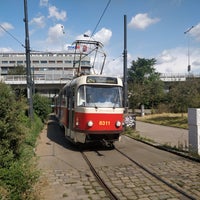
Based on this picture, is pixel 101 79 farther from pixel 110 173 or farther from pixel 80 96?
pixel 110 173

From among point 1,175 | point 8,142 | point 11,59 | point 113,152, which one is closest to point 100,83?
point 113,152

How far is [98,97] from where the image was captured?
11.5m

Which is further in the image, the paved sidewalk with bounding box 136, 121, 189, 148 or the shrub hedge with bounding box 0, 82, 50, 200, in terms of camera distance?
the paved sidewalk with bounding box 136, 121, 189, 148

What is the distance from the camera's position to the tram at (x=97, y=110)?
438 inches

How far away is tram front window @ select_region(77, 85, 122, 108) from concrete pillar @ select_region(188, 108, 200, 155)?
294 centimetres

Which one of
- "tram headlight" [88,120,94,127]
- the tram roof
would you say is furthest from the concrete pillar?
"tram headlight" [88,120,94,127]

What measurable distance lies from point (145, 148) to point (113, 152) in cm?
158

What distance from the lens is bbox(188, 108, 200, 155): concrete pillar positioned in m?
9.92

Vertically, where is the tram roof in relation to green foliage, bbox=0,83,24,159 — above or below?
above

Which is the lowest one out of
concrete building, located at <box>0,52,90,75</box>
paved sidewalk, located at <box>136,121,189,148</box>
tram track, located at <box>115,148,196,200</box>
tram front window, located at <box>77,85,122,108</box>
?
tram track, located at <box>115,148,196,200</box>

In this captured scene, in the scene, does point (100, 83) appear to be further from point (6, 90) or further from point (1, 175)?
point (1, 175)

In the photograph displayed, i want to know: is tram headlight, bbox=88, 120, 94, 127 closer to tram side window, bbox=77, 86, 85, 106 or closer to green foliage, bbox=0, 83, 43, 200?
tram side window, bbox=77, 86, 85, 106

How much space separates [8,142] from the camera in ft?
20.3

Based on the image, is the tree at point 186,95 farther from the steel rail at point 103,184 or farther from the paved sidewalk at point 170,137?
the steel rail at point 103,184
